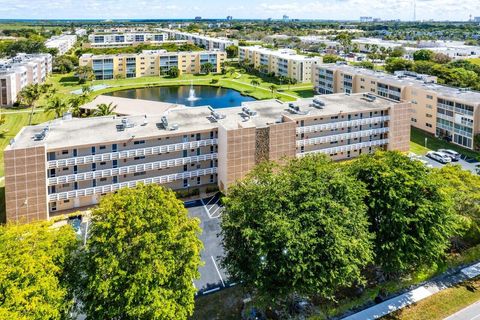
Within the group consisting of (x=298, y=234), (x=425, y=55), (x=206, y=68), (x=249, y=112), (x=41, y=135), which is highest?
(x=425, y=55)

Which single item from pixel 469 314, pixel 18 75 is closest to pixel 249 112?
pixel 469 314

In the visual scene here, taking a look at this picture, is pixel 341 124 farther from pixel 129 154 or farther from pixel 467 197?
pixel 129 154

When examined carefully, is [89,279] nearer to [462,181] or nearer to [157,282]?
[157,282]

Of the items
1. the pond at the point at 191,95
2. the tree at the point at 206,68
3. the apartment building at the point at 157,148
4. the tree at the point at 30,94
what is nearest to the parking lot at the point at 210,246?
the apartment building at the point at 157,148

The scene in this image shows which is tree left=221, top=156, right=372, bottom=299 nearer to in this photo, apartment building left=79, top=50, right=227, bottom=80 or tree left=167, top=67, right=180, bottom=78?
tree left=167, top=67, right=180, bottom=78

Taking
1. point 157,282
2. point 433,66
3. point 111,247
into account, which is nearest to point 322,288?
point 157,282

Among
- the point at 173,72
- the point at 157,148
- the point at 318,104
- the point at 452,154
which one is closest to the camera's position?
the point at 157,148

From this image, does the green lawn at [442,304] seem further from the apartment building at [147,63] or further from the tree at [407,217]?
the apartment building at [147,63]
